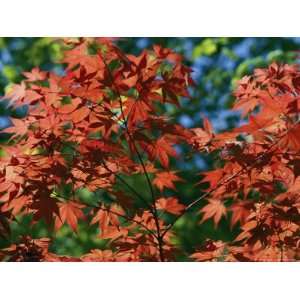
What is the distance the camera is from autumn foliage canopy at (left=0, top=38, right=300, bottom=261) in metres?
1.81

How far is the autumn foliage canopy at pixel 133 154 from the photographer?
1814 millimetres

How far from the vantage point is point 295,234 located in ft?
6.25

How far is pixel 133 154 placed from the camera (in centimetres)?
190

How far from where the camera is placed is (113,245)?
6.47ft
